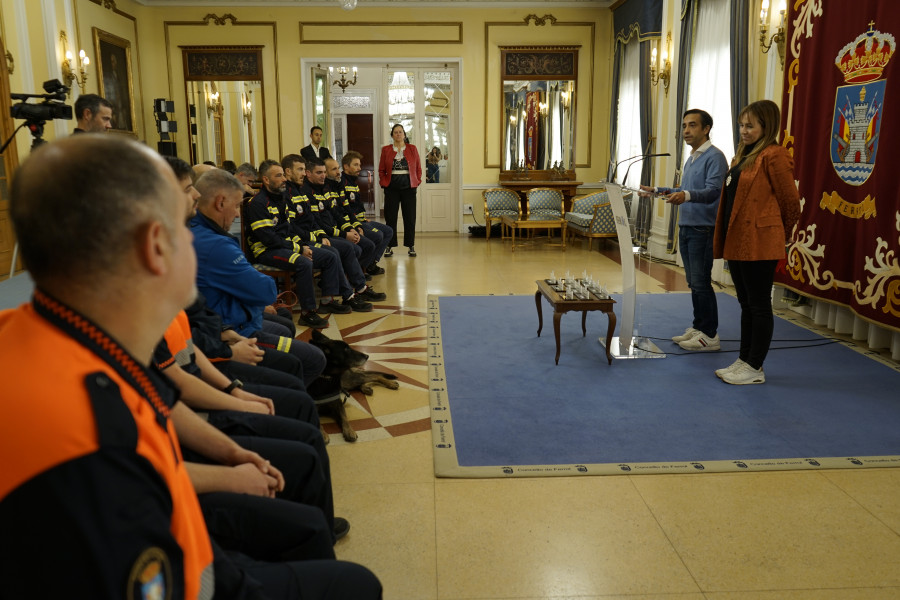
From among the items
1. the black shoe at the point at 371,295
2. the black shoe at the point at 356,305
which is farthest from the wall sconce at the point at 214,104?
the black shoe at the point at 356,305

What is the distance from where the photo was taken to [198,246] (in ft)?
8.86

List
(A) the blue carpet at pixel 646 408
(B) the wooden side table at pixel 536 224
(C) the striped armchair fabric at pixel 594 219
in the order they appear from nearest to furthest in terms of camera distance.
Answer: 1. (A) the blue carpet at pixel 646 408
2. (C) the striped armchair fabric at pixel 594 219
3. (B) the wooden side table at pixel 536 224

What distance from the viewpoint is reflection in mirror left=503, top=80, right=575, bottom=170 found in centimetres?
1066

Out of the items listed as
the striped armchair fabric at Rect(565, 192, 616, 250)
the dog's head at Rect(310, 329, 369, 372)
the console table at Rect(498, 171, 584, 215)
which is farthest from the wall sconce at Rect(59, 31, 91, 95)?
the striped armchair fabric at Rect(565, 192, 616, 250)

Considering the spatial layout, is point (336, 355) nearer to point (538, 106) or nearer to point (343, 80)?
point (538, 106)

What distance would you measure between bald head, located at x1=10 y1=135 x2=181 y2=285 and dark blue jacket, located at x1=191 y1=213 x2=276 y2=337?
1.88 meters

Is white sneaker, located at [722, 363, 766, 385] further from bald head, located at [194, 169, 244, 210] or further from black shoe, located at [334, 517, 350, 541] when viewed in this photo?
bald head, located at [194, 169, 244, 210]

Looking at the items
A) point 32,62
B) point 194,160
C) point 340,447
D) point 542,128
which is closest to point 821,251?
point 340,447

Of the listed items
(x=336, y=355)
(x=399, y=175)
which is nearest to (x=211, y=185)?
(x=336, y=355)

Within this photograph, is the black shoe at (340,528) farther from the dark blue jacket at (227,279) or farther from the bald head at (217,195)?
the bald head at (217,195)

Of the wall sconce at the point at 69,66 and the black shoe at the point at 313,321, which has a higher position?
the wall sconce at the point at 69,66

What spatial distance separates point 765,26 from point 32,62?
721cm

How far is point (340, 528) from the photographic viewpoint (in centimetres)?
234

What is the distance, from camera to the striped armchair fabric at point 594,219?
9391 mm
